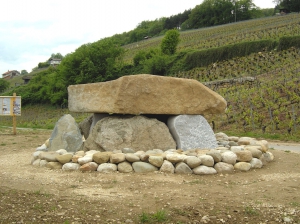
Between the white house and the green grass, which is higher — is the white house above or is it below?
above

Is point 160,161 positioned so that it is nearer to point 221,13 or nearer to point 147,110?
point 147,110

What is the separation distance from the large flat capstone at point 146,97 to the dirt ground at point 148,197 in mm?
1966

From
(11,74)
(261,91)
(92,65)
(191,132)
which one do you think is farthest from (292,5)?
(11,74)

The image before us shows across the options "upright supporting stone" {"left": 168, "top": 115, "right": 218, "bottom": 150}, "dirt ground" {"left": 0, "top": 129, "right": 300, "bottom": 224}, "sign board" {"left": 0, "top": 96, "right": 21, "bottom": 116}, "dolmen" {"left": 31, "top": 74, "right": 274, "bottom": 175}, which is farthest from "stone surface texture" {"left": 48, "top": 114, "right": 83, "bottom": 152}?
"sign board" {"left": 0, "top": 96, "right": 21, "bottom": 116}

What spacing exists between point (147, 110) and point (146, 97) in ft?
1.02

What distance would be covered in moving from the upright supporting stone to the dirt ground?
168 cm

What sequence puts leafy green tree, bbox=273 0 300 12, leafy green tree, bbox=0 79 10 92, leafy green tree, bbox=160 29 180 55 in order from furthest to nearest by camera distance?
leafy green tree, bbox=0 79 10 92
leafy green tree, bbox=273 0 300 12
leafy green tree, bbox=160 29 180 55

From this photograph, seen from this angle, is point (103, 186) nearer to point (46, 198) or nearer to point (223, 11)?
point (46, 198)

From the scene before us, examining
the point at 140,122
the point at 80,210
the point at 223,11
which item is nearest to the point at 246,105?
the point at 140,122

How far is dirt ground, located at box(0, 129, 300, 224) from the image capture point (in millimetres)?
4191

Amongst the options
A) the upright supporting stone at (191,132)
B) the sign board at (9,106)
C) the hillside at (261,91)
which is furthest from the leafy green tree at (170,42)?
the upright supporting stone at (191,132)

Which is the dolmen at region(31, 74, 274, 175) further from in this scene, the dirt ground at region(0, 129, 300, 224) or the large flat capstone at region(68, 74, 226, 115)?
the dirt ground at region(0, 129, 300, 224)

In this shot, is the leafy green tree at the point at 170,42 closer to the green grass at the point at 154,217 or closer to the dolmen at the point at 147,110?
the dolmen at the point at 147,110

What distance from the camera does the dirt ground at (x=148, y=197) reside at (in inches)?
165
